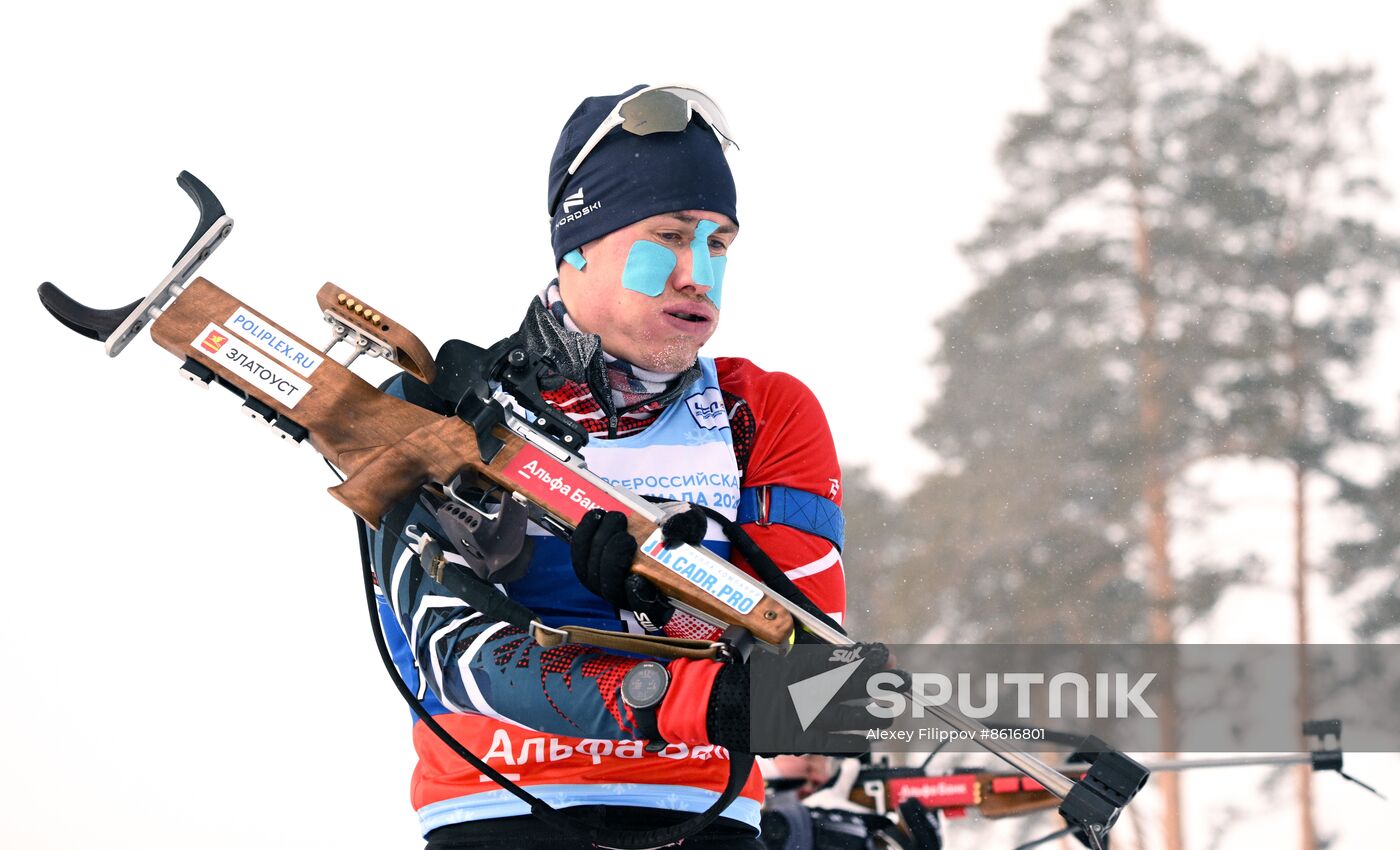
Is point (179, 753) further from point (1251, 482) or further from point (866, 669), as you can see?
point (1251, 482)

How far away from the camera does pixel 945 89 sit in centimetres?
948

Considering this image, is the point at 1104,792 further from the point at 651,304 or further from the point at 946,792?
the point at 946,792

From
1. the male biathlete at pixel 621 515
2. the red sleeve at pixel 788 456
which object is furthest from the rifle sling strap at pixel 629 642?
the red sleeve at pixel 788 456

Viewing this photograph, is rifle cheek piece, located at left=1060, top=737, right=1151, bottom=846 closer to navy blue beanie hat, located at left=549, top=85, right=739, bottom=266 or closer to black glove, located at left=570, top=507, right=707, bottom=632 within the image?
black glove, located at left=570, top=507, right=707, bottom=632

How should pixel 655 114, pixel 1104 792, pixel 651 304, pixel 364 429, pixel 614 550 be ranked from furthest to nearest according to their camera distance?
pixel 655 114 → pixel 651 304 → pixel 364 429 → pixel 614 550 → pixel 1104 792

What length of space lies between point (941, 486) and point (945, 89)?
3011 mm

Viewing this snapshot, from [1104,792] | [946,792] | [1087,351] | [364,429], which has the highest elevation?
[1087,351]

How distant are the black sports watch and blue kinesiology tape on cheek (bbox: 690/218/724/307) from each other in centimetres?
60

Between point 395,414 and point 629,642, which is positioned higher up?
point 395,414

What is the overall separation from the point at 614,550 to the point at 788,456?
435 mm

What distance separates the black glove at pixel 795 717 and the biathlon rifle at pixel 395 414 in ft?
0.32

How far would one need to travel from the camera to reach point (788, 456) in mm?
2004

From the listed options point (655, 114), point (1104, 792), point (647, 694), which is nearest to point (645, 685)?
point (647, 694)

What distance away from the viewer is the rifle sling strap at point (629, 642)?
1631 millimetres
